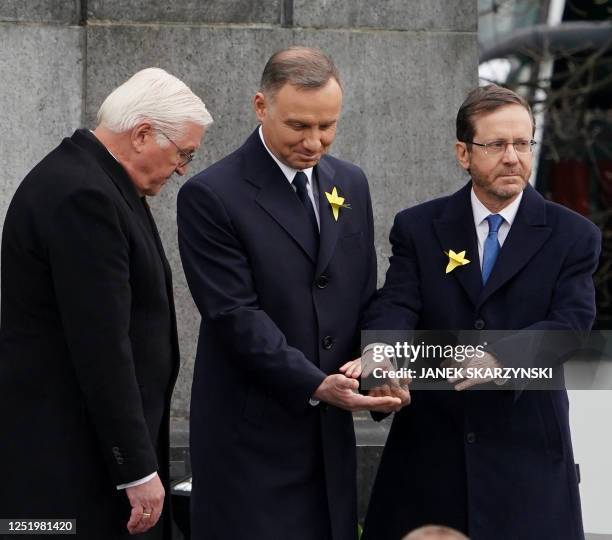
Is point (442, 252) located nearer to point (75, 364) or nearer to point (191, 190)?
point (191, 190)

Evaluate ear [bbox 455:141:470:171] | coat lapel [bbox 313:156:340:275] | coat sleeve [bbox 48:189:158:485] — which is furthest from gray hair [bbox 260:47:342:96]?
coat sleeve [bbox 48:189:158:485]

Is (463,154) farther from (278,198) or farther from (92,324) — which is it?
(92,324)

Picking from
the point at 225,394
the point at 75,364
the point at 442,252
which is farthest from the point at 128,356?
the point at 442,252

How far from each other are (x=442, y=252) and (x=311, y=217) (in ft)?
1.37

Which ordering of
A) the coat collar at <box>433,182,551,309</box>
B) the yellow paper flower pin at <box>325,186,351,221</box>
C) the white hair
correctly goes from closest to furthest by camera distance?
the white hair < the coat collar at <box>433,182,551,309</box> < the yellow paper flower pin at <box>325,186,351,221</box>

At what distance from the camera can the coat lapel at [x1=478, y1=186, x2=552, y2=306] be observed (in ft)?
14.2

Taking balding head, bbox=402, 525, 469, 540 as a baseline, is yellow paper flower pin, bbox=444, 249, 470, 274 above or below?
above

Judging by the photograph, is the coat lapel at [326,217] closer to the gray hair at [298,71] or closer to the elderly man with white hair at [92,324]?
the gray hair at [298,71]

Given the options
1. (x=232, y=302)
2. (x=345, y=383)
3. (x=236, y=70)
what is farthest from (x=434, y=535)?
(x=236, y=70)

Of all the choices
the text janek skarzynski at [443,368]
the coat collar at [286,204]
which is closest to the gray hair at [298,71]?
the coat collar at [286,204]

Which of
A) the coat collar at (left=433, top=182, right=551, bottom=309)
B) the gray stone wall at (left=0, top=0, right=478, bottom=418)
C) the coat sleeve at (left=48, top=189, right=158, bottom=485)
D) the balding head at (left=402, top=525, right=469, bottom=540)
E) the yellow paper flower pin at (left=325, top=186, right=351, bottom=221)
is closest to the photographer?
the balding head at (left=402, top=525, right=469, bottom=540)

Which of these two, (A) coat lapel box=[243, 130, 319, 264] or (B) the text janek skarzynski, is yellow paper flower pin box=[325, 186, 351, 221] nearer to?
(A) coat lapel box=[243, 130, 319, 264]

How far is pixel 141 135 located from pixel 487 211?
3.61 ft

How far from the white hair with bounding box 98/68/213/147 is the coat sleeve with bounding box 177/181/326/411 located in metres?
0.25
